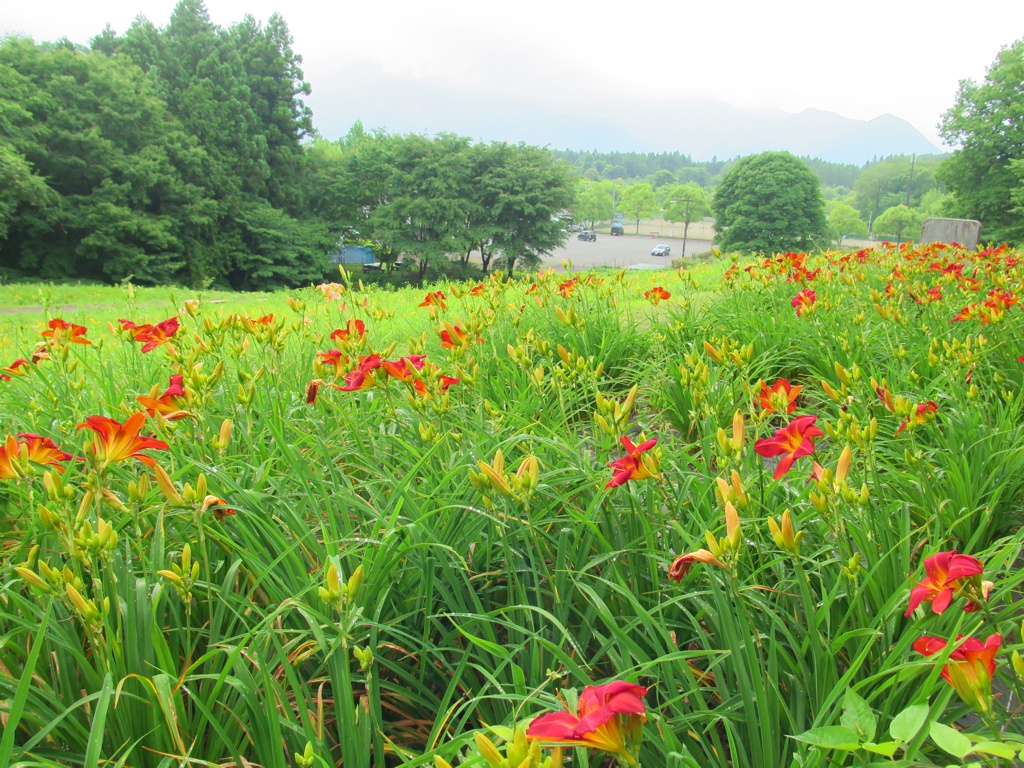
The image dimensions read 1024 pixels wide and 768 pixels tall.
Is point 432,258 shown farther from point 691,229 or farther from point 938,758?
point 691,229

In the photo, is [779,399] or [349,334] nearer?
[779,399]

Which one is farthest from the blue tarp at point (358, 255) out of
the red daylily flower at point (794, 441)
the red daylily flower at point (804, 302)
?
the red daylily flower at point (794, 441)

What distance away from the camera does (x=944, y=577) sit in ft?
2.93

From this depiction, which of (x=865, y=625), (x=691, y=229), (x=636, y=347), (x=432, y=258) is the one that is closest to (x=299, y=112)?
(x=432, y=258)

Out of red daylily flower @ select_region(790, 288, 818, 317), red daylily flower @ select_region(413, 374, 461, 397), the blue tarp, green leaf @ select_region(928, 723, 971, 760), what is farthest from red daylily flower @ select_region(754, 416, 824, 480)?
the blue tarp

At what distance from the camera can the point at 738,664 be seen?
3.30ft

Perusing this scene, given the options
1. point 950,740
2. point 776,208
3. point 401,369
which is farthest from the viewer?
point 776,208

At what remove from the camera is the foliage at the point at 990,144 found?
26.7 meters

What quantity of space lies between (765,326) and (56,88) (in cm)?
3223

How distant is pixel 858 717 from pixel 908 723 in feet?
0.33

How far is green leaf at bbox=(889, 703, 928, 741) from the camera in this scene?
719 millimetres

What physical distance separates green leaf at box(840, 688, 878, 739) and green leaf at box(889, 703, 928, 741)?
0.06 metres

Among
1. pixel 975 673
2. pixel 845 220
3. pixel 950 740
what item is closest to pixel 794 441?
pixel 975 673

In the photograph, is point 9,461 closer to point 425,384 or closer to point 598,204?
point 425,384
